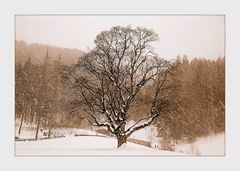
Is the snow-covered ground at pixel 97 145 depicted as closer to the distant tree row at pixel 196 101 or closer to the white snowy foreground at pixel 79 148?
the white snowy foreground at pixel 79 148

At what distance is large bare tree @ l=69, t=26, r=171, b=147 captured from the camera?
5.64 metres

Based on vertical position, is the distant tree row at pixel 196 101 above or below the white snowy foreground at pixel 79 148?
above

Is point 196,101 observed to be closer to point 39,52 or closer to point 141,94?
point 141,94

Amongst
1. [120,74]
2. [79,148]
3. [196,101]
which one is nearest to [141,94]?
[120,74]

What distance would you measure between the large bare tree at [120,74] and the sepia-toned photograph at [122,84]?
1cm

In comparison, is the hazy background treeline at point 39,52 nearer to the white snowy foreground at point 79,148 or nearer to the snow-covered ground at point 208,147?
the white snowy foreground at point 79,148

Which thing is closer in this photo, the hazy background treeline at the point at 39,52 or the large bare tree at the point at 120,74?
the hazy background treeline at the point at 39,52

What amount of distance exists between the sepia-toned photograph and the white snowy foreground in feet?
0.04

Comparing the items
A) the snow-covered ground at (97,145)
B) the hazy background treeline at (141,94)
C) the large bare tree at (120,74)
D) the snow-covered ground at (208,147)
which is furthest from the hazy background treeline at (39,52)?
the snow-covered ground at (208,147)

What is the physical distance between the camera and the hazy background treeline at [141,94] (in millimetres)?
5586

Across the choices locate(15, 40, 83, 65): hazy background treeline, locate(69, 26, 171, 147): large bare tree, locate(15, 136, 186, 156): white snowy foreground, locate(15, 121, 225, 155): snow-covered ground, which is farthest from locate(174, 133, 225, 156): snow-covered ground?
locate(15, 40, 83, 65): hazy background treeline

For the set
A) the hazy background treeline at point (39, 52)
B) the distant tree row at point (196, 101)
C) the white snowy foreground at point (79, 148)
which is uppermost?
the hazy background treeline at point (39, 52)
